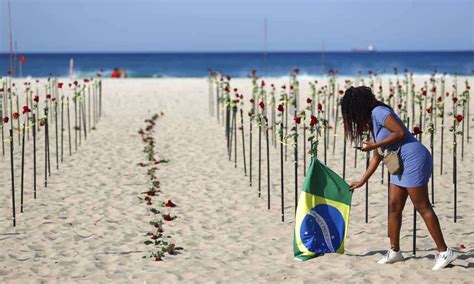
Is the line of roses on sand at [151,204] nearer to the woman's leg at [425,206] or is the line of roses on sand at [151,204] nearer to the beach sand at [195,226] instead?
the beach sand at [195,226]

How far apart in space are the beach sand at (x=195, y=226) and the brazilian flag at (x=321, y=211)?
13 centimetres

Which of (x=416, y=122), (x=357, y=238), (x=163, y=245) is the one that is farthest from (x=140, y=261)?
(x=416, y=122)

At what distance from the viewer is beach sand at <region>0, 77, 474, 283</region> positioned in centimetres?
545

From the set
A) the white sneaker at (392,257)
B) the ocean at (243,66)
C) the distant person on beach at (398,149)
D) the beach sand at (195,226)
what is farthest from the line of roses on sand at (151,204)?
the ocean at (243,66)

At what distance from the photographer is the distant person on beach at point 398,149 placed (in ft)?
16.4

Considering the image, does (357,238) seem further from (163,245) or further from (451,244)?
(163,245)

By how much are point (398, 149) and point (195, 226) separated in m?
2.83

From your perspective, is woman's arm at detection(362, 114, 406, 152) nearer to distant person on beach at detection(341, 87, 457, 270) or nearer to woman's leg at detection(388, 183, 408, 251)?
distant person on beach at detection(341, 87, 457, 270)

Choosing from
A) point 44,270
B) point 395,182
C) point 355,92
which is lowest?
point 44,270

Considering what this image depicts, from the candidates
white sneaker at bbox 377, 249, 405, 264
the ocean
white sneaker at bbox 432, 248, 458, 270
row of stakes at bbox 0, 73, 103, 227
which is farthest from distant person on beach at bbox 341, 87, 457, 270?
the ocean

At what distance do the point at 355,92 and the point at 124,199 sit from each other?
4141 mm

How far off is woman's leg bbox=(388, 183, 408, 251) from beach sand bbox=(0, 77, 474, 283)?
25 cm

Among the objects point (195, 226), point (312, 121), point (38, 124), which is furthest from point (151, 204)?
point (38, 124)

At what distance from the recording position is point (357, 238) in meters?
6.47
